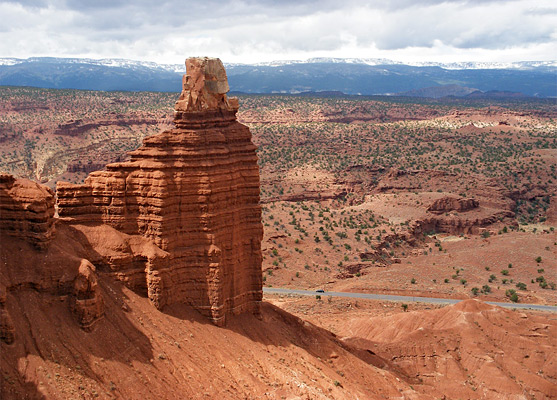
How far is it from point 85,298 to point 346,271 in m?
42.9

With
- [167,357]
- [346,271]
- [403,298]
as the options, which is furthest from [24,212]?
[346,271]

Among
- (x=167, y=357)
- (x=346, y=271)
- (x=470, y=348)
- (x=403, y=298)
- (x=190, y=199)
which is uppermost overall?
(x=190, y=199)

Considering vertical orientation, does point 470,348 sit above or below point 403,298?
above

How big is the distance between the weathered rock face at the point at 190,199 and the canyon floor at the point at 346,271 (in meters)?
1.39

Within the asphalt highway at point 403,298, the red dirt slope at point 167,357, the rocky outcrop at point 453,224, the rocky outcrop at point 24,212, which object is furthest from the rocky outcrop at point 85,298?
the rocky outcrop at point 453,224

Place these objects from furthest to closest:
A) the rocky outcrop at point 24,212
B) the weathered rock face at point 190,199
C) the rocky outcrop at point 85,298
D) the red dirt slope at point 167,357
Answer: the weathered rock face at point 190,199 < the rocky outcrop at point 24,212 < the rocky outcrop at point 85,298 < the red dirt slope at point 167,357

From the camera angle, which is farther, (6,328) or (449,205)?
(449,205)

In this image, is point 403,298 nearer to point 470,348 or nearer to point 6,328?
point 470,348

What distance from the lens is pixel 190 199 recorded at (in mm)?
26328

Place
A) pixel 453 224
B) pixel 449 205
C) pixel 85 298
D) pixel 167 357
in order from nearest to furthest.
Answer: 1. pixel 85 298
2. pixel 167 357
3. pixel 453 224
4. pixel 449 205

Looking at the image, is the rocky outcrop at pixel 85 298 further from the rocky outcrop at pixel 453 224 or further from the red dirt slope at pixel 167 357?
the rocky outcrop at pixel 453 224

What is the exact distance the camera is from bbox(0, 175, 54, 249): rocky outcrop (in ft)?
72.0

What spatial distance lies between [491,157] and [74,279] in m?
111

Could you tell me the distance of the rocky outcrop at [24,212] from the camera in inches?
864
